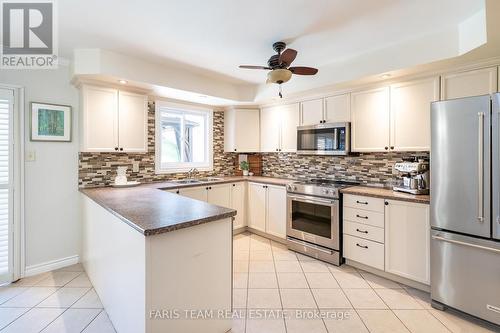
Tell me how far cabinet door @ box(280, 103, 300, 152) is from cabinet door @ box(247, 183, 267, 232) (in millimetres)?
766

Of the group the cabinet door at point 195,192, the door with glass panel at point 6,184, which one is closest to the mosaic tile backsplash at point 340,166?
the cabinet door at point 195,192

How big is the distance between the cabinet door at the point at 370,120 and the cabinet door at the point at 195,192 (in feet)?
7.04

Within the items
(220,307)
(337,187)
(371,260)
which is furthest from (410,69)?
(220,307)

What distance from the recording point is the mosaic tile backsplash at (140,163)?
10.1 ft

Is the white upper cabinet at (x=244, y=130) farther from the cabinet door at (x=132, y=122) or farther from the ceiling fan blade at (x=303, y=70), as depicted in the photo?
the ceiling fan blade at (x=303, y=70)

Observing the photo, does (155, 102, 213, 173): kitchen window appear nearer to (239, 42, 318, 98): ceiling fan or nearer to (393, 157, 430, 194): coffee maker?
(239, 42, 318, 98): ceiling fan

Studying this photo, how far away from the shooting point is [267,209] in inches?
152

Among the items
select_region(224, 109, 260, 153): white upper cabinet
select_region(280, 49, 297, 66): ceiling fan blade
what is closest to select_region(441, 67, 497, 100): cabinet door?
select_region(280, 49, 297, 66): ceiling fan blade

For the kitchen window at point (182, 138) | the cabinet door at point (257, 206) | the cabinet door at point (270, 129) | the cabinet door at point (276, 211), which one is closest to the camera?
the cabinet door at point (276, 211)

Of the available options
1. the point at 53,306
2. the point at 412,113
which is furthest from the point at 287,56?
the point at 53,306

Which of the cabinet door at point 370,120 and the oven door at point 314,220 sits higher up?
the cabinet door at point 370,120

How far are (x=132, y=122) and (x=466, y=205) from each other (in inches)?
142

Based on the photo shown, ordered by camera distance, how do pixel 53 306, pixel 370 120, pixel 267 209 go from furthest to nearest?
1. pixel 267 209
2. pixel 370 120
3. pixel 53 306

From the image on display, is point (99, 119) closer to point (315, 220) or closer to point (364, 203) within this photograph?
point (315, 220)
